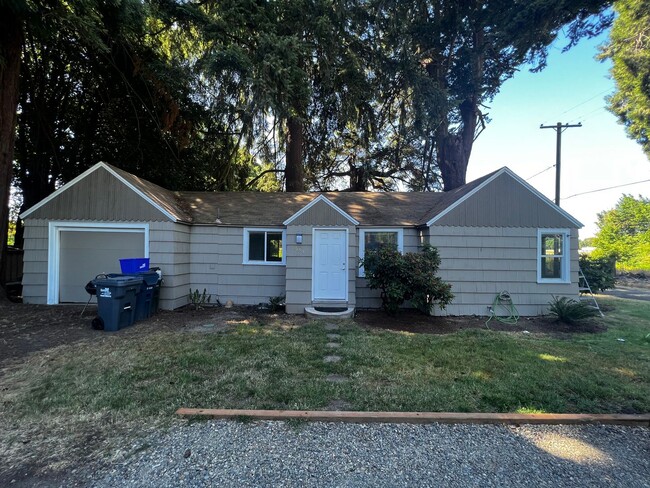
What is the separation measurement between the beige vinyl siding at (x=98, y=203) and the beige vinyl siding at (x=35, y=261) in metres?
0.29

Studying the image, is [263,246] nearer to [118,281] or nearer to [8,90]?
[118,281]

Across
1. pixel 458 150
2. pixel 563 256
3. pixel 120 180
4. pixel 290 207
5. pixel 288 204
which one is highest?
pixel 458 150

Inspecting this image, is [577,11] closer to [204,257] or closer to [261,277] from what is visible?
[261,277]

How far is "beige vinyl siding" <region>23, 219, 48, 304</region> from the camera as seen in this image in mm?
8781

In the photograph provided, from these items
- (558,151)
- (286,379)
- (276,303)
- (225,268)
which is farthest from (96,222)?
(558,151)

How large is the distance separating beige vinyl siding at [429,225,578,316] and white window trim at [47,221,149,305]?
8024 millimetres

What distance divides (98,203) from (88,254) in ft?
6.21

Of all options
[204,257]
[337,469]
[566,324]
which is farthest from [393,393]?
[204,257]

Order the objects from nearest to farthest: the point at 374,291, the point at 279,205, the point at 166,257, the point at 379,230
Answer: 1. the point at 166,257
2. the point at 374,291
3. the point at 379,230
4. the point at 279,205

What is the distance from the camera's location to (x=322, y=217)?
28.7ft

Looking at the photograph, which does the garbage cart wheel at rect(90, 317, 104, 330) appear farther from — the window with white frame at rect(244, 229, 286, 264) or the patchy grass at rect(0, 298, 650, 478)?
the window with white frame at rect(244, 229, 286, 264)

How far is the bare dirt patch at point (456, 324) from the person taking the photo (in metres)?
7.30

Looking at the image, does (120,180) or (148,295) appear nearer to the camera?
(148,295)

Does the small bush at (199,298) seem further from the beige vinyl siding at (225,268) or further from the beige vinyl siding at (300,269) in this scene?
the beige vinyl siding at (300,269)
